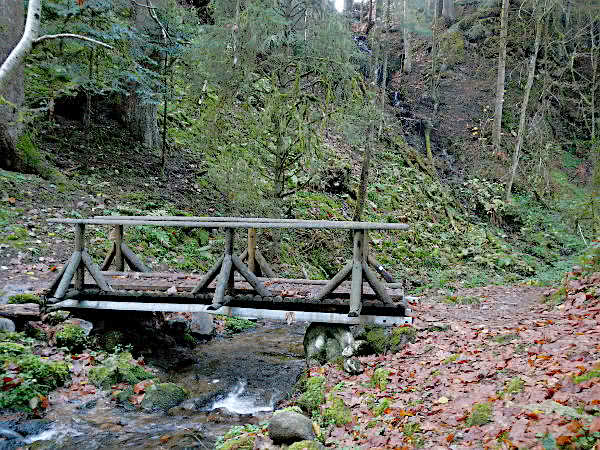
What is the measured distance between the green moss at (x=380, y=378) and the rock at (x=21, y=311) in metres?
5.26

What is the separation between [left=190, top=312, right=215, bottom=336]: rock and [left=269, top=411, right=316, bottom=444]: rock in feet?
16.8

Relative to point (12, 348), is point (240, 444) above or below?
below

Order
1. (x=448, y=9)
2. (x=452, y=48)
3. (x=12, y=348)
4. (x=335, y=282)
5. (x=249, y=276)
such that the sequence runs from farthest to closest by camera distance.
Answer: (x=448, y=9)
(x=452, y=48)
(x=249, y=276)
(x=335, y=282)
(x=12, y=348)

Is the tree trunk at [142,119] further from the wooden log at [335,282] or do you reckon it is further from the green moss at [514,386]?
the green moss at [514,386]

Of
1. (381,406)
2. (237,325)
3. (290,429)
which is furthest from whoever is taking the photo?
(237,325)

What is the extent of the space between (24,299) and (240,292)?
3415 millimetres

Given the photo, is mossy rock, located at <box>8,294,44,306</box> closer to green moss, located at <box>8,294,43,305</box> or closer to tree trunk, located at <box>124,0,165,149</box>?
green moss, located at <box>8,294,43,305</box>

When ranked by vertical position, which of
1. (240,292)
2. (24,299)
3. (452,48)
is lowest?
(24,299)

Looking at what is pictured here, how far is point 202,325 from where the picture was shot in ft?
32.6

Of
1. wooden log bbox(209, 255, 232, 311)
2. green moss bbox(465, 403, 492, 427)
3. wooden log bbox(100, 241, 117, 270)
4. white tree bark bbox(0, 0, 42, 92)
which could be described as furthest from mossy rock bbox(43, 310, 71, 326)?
green moss bbox(465, 403, 492, 427)

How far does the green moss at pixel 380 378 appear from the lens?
580cm

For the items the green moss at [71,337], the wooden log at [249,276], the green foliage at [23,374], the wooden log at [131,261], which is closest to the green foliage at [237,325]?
the wooden log at [131,261]

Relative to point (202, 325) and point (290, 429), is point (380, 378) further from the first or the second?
point (202, 325)

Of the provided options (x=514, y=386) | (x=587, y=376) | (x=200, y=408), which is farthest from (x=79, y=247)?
(x=587, y=376)
